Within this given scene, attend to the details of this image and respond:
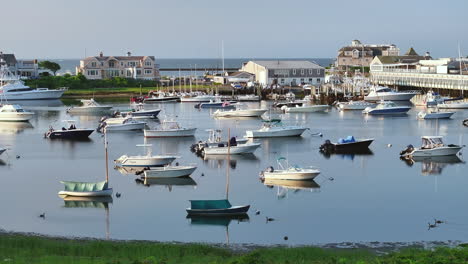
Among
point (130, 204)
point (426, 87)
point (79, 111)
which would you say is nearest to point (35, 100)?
point (79, 111)

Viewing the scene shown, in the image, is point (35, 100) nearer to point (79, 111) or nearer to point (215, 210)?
point (79, 111)

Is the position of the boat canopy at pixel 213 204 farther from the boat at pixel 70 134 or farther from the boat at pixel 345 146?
the boat at pixel 70 134

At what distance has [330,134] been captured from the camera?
49844mm

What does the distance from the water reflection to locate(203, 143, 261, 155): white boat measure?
26.2 ft

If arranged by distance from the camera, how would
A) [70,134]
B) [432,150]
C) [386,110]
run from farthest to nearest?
[386,110], [70,134], [432,150]

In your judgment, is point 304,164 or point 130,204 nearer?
point 130,204

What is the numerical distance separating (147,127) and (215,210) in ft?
102

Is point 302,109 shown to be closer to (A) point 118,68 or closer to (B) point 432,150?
(B) point 432,150

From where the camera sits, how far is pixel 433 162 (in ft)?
122

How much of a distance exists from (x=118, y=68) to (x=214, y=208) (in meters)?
84.5

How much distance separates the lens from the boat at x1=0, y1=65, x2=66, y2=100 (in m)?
85.9

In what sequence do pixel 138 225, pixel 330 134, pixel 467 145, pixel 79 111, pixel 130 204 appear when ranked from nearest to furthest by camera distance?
pixel 138 225 → pixel 130 204 → pixel 467 145 → pixel 330 134 → pixel 79 111

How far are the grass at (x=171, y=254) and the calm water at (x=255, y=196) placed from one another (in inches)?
83.1

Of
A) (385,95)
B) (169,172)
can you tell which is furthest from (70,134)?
(385,95)
